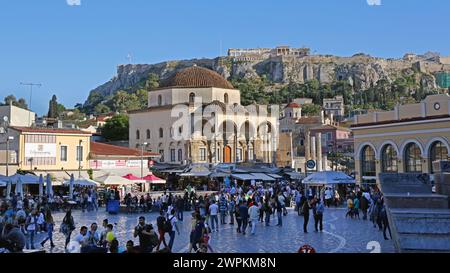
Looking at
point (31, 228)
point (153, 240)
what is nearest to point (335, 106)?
point (31, 228)

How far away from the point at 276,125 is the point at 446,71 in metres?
114

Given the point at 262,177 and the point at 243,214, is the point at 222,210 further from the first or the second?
the point at 262,177

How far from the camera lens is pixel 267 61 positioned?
549 ft

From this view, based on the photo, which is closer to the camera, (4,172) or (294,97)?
(4,172)

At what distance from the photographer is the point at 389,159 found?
33.6 m

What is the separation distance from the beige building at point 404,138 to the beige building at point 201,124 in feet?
84.2

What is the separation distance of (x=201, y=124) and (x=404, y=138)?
99.3 ft

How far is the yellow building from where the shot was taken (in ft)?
124

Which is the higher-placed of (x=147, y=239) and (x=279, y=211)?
(x=147, y=239)

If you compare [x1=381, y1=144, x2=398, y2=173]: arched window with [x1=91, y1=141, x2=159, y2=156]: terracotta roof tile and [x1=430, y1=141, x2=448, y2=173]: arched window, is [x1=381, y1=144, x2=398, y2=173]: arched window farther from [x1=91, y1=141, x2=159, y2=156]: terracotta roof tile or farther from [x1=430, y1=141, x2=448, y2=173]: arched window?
[x1=91, y1=141, x2=159, y2=156]: terracotta roof tile

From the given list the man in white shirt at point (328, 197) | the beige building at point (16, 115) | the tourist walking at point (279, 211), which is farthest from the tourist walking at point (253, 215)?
the beige building at point (16, 115)

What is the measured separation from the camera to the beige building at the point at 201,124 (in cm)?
5953

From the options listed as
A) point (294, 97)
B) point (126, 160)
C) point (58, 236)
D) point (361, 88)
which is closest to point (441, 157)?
point (58, 236)
